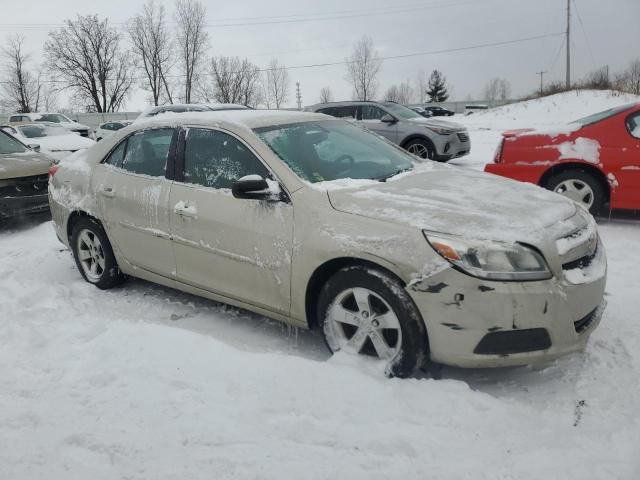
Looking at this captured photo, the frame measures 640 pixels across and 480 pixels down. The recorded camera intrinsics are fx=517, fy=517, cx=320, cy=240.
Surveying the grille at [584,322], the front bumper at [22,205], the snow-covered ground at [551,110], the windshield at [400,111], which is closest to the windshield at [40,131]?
the front bumper at [22,205]

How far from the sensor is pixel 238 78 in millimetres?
52531

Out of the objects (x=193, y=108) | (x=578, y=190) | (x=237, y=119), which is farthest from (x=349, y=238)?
(x=193, y=108)

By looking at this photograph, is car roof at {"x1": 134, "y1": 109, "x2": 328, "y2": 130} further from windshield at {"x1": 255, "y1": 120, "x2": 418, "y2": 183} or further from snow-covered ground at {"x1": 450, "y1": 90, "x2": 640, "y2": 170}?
snow-covered ground at {"x1": 450, "y1": 90, "x2": 640, "y2": 170}

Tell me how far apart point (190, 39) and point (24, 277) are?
47963 mm

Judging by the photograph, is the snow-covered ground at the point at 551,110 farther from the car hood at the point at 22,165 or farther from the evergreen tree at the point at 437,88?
the evergreen tree at the point at 437,88

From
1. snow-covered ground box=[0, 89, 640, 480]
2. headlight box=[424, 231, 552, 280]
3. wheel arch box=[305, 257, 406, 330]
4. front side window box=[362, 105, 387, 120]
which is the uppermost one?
front side window box=[362, 105, 387, 120]

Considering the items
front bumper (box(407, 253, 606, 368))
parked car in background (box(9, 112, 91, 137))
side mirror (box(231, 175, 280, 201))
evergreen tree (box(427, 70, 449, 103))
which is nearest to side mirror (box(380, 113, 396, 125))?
side mirror (box(231, 175, 280, 201))

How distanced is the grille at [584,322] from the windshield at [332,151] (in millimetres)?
1500

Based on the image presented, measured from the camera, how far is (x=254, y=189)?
315 cm

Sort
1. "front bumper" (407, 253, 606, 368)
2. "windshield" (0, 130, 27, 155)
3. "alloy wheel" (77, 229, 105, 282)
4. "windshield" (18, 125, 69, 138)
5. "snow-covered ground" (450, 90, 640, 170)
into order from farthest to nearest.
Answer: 1. "snow-covered ground" (450, 90, 640, 170)
2. "windshield" (18, 125, 69, 138)
3. "windshield" (0, 130, 27, 155)
4. "alloy wheel" (77, 229, 105, 282)
5. "front bumper" (407, 253, 606, 368)

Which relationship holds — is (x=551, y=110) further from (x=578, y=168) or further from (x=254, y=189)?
(x=254, y=189)

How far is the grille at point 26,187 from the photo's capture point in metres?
6.93

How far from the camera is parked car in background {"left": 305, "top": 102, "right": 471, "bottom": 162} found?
11.1 metres

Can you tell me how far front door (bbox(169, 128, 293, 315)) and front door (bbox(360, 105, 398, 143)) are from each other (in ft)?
26.9
